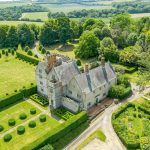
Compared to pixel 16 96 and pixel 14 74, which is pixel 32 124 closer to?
pixel 16 96

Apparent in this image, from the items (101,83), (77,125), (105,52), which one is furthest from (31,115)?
(105,52)

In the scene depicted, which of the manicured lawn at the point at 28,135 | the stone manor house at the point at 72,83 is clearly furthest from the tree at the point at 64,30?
the manicured lawn at the point at 28,135

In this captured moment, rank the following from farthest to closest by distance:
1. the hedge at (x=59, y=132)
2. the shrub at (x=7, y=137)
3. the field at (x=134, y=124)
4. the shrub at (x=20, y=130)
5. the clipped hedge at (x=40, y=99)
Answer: the clipped hedge at (x=40, y=99)
the shrub at (x=20, y=130)
the shrub at (x=7, y=137)
the field at (x=134, y=124)
the hedge at (x=59, y=132)

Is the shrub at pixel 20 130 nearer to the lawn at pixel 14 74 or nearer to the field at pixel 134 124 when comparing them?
the lawn at pixel 14 74

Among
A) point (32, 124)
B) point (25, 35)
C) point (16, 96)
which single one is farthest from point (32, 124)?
point (25, 35)

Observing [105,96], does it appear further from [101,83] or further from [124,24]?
[124,24]

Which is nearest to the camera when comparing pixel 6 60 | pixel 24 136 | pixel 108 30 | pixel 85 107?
pixel 24 136
